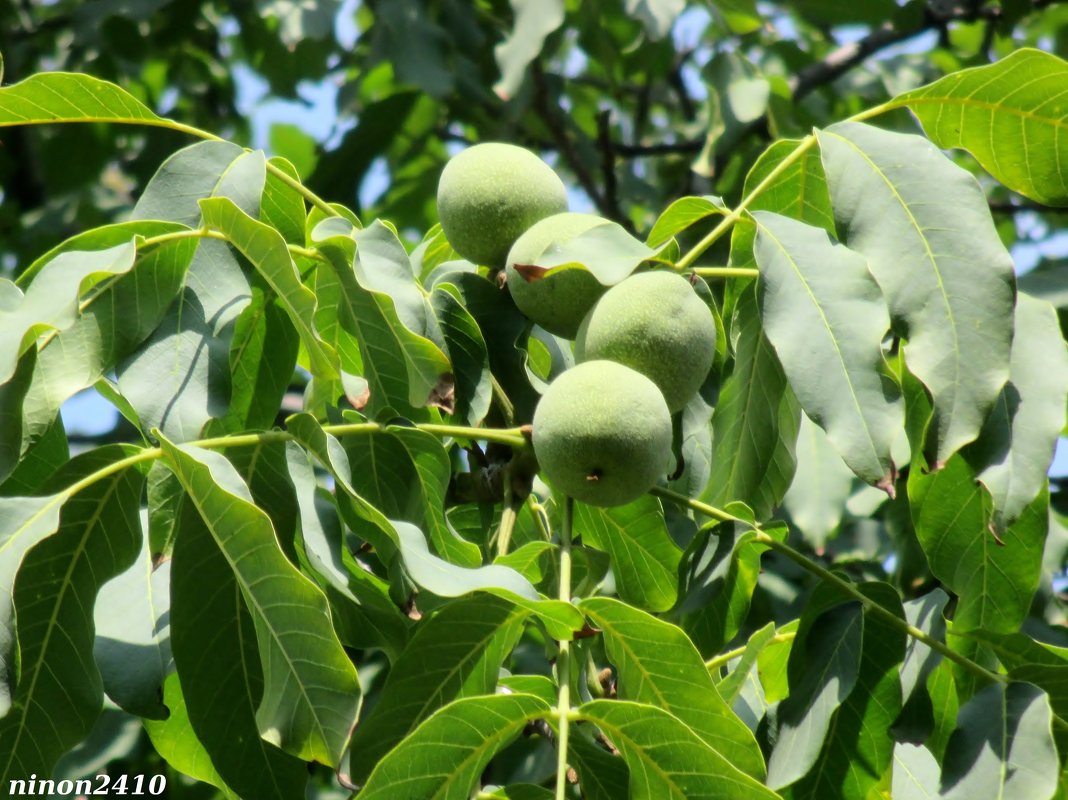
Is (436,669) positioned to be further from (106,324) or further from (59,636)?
(106,324)

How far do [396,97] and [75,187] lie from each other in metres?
1.14

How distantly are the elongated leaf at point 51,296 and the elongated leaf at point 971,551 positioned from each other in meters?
0.91

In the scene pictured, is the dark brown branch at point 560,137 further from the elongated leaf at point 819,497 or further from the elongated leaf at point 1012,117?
the elongated leaf at point 1012,117

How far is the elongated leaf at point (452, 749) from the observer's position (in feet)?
3.68

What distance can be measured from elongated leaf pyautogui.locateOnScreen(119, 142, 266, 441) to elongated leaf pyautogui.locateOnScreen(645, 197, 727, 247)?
0.49m

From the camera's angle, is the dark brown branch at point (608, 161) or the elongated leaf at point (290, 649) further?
the dark brown branch at point (608, 161)

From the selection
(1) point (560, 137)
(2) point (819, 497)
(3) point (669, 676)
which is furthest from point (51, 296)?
(1) point (560, 137)

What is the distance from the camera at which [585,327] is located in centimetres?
147

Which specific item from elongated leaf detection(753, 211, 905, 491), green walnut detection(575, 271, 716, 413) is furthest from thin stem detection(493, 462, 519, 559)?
elongated leaf detection(753, 211, 905, 491)

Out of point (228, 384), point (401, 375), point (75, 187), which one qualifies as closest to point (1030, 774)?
point (401, 375)

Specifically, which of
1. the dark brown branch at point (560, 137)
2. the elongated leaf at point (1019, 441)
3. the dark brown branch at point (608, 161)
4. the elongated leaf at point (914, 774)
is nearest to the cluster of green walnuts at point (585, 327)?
the elongated leaf at point (1019, 441)

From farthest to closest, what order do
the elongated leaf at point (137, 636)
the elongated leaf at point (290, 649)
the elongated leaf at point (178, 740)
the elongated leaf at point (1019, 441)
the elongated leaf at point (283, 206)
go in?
the elongated leaf at point (283, 206) < the elongated leaf at point (178, 740) < the elongated leaf at point (137, 636) < the elongated leaf at point (1019, 441) < the elongated leaf at point (290, 649)

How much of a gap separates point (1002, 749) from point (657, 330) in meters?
0.56

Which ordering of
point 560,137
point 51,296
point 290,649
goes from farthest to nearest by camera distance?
point 560,137 < point 51,296 < point 290,649
